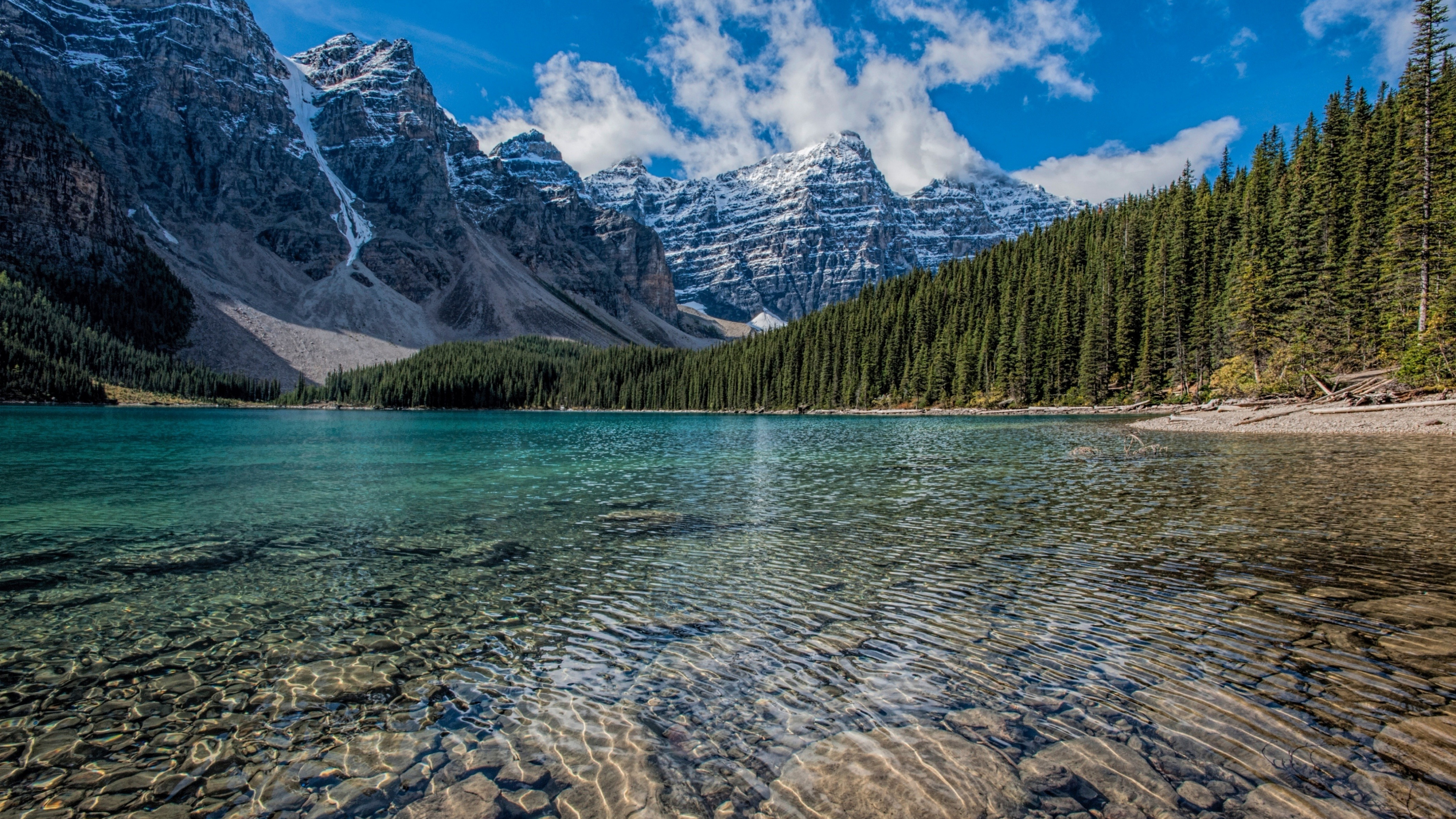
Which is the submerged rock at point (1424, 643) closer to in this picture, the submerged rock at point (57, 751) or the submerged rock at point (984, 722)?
the submerged rock at point (984, 722)

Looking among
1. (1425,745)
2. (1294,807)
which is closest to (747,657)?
(1294,807)

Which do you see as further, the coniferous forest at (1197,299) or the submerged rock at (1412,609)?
the coniferous forest at (1197,299)

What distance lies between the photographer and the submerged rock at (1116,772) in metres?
5.12

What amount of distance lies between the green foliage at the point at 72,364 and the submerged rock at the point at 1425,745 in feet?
656

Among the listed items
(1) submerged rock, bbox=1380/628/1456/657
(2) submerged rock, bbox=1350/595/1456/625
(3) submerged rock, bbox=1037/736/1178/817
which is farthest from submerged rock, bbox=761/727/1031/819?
(2) submerged rock, bbox=1350/595/1456/625

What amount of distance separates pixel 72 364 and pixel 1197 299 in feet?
748

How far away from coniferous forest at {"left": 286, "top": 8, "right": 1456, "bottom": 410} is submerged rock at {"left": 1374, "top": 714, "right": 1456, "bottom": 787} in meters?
47.3

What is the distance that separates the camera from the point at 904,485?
2508cm

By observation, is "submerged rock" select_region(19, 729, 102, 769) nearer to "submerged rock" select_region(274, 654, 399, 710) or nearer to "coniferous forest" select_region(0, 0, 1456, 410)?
"submerged rock" select_region(274, 654, 399, 710)

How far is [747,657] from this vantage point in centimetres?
858

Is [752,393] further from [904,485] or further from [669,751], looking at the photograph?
[669,751]

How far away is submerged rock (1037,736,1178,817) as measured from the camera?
16.8ft

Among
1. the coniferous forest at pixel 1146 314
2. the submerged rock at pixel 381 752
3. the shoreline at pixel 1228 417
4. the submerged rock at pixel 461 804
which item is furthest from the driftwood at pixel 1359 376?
the submerged rock at pixel 381 752

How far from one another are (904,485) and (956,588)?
45.8 ft
